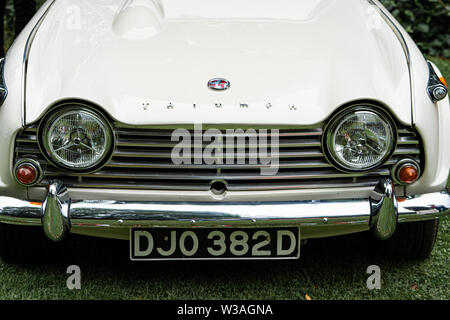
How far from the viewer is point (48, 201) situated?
8.28ft

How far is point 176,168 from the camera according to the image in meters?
2.56

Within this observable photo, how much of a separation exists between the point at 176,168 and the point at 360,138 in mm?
729

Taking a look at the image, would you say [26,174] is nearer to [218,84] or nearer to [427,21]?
[218,84]

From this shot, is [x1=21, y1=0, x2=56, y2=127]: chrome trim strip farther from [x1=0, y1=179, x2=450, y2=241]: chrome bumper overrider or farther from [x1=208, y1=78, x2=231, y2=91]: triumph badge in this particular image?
[x1=208, y1=78, x2=231, y2=91]: triumph badge

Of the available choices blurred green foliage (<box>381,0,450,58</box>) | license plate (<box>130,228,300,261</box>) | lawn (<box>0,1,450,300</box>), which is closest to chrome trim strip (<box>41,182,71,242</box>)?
license plate (<box>130,228,300,261</box>)

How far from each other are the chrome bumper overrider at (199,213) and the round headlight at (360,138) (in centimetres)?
13

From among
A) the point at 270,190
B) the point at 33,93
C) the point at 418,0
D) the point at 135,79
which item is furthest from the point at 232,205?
the point at 418,0

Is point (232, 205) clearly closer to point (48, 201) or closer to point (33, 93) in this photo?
point (48, 201)

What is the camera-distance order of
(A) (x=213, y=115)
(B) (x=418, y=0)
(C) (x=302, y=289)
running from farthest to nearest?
(B) (x=418, y=0)
(C) (x=302, y=289)
(A) (x=213, y=115)

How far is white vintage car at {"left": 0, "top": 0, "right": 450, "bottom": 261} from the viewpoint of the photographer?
2529 millimetres

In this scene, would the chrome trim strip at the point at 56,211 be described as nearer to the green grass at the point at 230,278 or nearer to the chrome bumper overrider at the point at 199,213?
the chrome bumper overrider at the point at 199,213

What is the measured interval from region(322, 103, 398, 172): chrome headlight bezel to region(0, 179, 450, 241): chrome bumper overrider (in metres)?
0.10

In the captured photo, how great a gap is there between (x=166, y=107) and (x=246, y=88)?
34cm

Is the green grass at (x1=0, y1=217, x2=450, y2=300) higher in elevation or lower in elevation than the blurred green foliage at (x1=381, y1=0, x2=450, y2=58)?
lower
